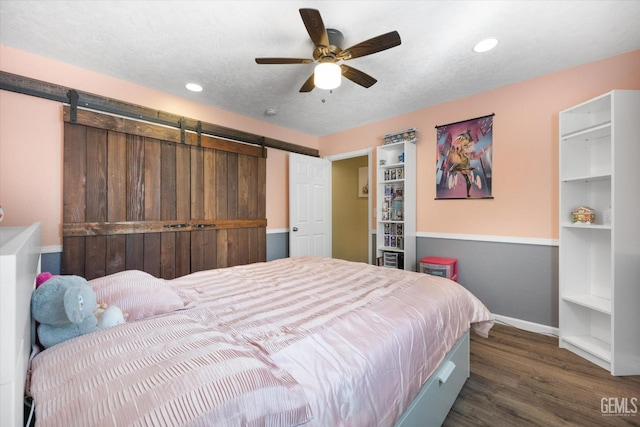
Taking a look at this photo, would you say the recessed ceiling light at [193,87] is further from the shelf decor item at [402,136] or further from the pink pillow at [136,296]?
the shelf decor item at [402,136]

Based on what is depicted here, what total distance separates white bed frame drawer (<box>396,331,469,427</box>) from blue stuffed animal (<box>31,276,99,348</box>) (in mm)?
1267

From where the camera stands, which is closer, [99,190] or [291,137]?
[99,190]

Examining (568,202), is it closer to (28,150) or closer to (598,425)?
(598,425)

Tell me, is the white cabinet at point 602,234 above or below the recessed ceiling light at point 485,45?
below

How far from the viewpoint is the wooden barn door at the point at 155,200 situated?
2328 mm

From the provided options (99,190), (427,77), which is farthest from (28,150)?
(427,77)

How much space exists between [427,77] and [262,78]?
1649 mm

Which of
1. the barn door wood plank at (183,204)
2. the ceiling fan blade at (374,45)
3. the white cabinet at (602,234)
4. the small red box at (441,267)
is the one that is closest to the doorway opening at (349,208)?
the small red box at (441,267)

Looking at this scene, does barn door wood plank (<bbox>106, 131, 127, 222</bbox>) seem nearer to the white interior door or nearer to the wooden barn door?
the wooden barn door

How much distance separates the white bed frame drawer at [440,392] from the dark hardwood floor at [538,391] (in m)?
0.12

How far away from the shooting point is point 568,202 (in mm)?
2318

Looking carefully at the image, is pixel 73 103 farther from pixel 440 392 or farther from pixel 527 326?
pixel 527 326

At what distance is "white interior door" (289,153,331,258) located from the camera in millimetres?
3900

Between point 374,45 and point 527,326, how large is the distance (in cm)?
301
